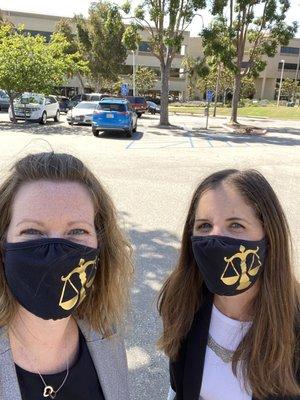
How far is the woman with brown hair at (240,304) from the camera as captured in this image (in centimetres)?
165

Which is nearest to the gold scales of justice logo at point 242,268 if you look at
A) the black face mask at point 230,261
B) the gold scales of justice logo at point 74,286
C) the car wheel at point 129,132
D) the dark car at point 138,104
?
the black face mask at point 230,261

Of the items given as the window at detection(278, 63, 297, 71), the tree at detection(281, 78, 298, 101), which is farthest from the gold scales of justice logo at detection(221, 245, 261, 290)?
the window at detection(278, 63, 297, 71)

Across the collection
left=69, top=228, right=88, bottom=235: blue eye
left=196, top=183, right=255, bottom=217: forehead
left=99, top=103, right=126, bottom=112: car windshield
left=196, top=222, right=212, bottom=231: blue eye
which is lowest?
left=99, top=103, right=126, bottom=112: car windshield

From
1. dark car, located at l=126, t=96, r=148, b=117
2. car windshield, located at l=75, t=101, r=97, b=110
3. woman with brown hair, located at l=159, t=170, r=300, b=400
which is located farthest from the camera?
dark car, located at l=126, t=96, r=148, b=117

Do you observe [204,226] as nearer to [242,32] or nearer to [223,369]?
[223,369]

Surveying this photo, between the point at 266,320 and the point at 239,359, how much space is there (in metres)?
0.19

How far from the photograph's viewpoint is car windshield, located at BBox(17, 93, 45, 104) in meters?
20.5

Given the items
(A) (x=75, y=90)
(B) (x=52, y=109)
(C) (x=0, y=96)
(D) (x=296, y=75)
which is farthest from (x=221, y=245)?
(D) (x=296, y=75)

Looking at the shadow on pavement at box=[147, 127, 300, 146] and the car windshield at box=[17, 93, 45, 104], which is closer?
the shadow on pavement at box=[147, 127, 300, 146]

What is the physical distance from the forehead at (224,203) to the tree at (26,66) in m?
18.5

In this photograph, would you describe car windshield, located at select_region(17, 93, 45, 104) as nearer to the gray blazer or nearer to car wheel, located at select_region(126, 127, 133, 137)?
car wheel, located at select_region(126, 127, 133, 137)

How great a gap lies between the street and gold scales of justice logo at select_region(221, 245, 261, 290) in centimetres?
48

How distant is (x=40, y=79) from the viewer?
1898cm

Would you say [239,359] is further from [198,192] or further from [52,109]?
[52,109]
